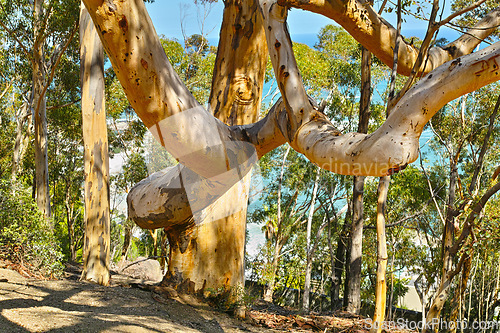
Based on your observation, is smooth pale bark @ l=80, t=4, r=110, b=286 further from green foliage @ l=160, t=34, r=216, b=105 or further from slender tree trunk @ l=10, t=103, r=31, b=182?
green foliage @ l=160, t=34, r=216, b=105

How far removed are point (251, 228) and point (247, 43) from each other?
21.7 meters

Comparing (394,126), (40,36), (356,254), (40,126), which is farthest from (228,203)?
(40,36)

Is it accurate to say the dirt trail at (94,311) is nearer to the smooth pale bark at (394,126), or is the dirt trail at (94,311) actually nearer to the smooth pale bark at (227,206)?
the smooth pale bark at (227,206)

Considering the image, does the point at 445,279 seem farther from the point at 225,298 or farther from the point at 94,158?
the point at 94,158

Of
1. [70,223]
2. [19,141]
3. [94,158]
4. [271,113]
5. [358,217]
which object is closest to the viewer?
[271,113]

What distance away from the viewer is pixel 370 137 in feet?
6.13

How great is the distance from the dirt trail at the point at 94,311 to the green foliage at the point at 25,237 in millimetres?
963

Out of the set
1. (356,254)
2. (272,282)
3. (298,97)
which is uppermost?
(298,97)

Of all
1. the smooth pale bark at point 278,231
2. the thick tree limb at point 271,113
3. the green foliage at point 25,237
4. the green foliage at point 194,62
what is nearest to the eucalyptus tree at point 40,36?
the green foliage at point 25,237

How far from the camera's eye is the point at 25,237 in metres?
5.17

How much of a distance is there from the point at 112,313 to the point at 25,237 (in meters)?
2.72

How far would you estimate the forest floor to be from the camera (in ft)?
8.23

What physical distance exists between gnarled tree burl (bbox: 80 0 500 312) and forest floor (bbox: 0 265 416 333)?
0.35 m

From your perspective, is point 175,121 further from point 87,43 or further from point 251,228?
point 251,228
